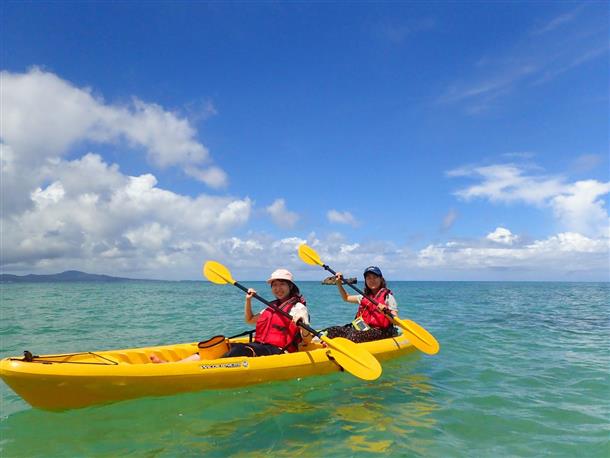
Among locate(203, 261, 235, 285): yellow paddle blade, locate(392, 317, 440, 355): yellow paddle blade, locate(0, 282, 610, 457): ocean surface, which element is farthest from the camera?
locate(392, 317, 440, 355): yellow paddle blade

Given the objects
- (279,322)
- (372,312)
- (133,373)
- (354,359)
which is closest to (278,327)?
(279,322)

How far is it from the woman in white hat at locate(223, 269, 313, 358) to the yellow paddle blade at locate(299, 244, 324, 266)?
10.3 feet

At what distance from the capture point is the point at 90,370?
444 cm

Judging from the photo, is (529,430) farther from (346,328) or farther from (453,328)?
(453,328)

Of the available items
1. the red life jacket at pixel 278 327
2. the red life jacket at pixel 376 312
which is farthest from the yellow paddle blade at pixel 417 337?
the red life jacket at pixel 278 327

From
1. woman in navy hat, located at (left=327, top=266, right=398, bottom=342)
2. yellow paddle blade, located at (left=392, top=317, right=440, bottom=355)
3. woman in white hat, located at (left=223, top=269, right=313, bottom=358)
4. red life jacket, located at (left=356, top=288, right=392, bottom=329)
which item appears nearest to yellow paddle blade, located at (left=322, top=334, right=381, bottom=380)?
woman in white hat, located at (left=223, top=269, right=313, bottom=358)

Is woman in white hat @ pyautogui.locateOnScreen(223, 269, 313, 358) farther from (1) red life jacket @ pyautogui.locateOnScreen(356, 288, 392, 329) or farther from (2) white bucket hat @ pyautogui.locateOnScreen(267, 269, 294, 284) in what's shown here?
(1) red life jacket @ pyautogui.locateOnScreen(356, 288, 392, 329)

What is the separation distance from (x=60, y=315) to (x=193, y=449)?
1416 cm

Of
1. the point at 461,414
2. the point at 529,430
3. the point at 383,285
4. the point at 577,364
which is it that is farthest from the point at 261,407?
the point at 577,364

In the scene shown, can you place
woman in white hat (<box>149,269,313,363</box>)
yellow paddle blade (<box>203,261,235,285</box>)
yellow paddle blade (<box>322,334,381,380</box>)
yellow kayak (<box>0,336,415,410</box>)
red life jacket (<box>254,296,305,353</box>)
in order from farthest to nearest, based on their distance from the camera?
yellow paddle blade (<box>203,261,235,285</box>)
red life jacket (<box>254,296,305,353</box>)
woman in white hat (<box>149,269,313,363</box>)
yellow paddle blade (<box>322,334,381,380</box>)
yellow kayak (<box>0,336,415,410</box>)

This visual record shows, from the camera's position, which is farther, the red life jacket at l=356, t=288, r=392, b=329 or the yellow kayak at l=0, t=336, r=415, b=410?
the red life jacket at l=356, t=288, r=392, b=329

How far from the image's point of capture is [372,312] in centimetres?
778

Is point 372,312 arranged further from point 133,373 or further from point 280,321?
point 133,373

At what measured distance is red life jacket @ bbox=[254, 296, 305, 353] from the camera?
5.86m
